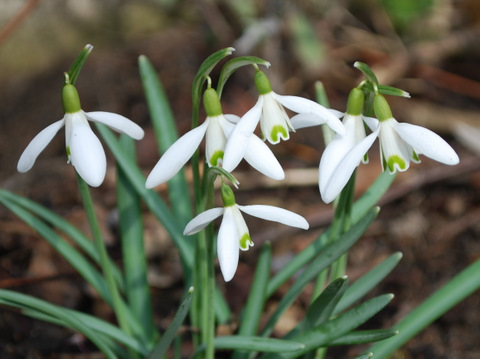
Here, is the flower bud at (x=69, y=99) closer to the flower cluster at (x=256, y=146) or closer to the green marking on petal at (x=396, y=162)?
the flower cluster at (x=256, y=146)

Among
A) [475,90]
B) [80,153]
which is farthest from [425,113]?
[80,153]

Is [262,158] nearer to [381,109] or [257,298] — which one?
[381,109]

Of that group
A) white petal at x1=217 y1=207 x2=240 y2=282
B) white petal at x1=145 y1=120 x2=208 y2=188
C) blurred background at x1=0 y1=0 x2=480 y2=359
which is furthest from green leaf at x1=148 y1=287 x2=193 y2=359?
blurred background at x1=0 y1=0 x2=480 y2=359

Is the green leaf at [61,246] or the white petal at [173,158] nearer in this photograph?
the white petal at [173,158]

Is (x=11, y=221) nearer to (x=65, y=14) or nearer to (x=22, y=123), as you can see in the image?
(x=22, y=123)

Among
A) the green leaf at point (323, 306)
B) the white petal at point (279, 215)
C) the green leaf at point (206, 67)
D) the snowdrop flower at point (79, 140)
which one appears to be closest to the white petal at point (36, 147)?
the snowdrop flower at point (79, 140)
